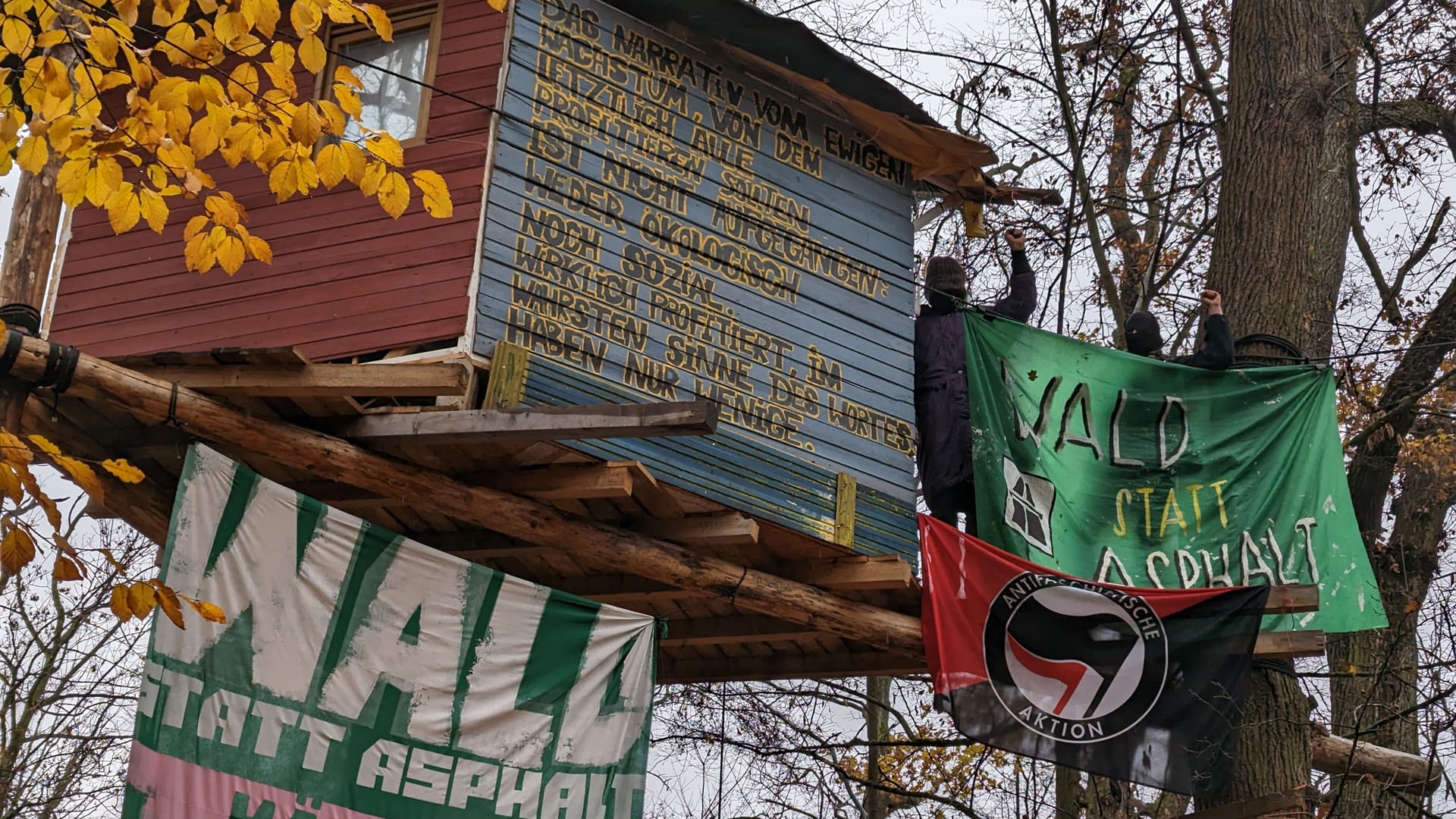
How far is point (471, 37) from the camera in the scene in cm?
984

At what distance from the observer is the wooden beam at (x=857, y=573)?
10078 mm

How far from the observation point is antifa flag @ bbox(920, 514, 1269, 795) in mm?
10109

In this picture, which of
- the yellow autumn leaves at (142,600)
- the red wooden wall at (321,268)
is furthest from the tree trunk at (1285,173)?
the yellow autumn leaves at (142,600)

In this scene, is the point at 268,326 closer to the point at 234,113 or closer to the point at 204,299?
the point at 204,299

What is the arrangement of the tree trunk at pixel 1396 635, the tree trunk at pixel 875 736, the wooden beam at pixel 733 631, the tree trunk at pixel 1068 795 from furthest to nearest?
1. the tree trunk at pixel 875 736
2. the tree trunk at pixel 1068 795
3. the tree trunk at pixel 1396 635
4. the wooden beam at pixel 733 631

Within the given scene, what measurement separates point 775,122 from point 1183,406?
3232mm

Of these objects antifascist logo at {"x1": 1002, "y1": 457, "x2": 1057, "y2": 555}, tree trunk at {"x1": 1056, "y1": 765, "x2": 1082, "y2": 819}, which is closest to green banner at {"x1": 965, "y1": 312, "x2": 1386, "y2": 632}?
antifascist logo at {"x1": 1002, "y1": 457, "x2": 1057, "y2": 555}

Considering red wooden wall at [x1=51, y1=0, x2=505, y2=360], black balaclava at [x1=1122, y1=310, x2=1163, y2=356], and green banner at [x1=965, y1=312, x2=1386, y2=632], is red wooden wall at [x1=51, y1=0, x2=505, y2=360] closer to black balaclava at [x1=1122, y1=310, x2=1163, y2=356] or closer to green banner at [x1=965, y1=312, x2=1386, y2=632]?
green banner at [x1=965, y1=312, x2=1386, y2=632]

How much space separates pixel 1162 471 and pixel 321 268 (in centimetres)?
543

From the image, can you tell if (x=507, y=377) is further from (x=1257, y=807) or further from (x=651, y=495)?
(x=1257, y=807)

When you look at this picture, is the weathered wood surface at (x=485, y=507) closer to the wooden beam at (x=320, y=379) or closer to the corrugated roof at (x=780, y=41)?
the wooden beam at (x=320, y=379)

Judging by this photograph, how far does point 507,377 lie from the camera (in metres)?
8.99

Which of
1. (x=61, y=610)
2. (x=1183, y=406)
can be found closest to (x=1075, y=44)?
(x=1183, y=406)

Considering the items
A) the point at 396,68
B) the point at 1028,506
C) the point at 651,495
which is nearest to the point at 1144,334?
the point at 1028,506
